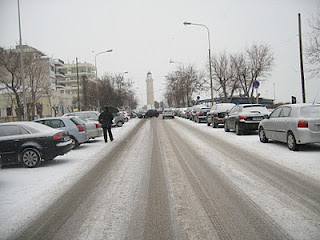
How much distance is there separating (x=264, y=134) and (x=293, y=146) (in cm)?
254

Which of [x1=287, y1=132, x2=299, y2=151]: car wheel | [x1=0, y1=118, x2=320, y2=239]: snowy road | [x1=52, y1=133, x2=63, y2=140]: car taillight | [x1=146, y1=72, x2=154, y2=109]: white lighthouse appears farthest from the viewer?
[x1=146, y1=72, x2=154, y2=109]: white lighthouse

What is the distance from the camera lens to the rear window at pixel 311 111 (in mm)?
9641

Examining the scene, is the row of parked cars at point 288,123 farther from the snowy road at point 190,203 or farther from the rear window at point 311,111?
the snowy road at point 190,203

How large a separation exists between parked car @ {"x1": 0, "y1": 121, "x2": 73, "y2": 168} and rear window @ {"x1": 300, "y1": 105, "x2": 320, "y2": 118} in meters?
7.68

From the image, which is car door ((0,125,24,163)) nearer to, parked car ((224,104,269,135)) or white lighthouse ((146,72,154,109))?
parked car ((224,104,269,135))

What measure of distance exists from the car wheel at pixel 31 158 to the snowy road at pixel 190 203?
1863mm

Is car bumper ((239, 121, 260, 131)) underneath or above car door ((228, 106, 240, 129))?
underneath

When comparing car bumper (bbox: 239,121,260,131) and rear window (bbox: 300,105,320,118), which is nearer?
rear window (bbox: 300,105,320,118)

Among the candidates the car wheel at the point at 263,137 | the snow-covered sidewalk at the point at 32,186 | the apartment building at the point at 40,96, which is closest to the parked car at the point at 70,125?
the snow-covered sidewalk at the point at 32,186

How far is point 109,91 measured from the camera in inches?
1993

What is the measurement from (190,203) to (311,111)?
669 centimetres

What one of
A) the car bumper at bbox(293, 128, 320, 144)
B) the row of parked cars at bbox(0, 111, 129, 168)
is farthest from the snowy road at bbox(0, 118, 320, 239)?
the row of parked cars at bbox(0, 111, 129, 168)

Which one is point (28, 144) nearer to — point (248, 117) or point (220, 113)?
point (248, 117)

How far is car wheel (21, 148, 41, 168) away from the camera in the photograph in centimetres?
901
